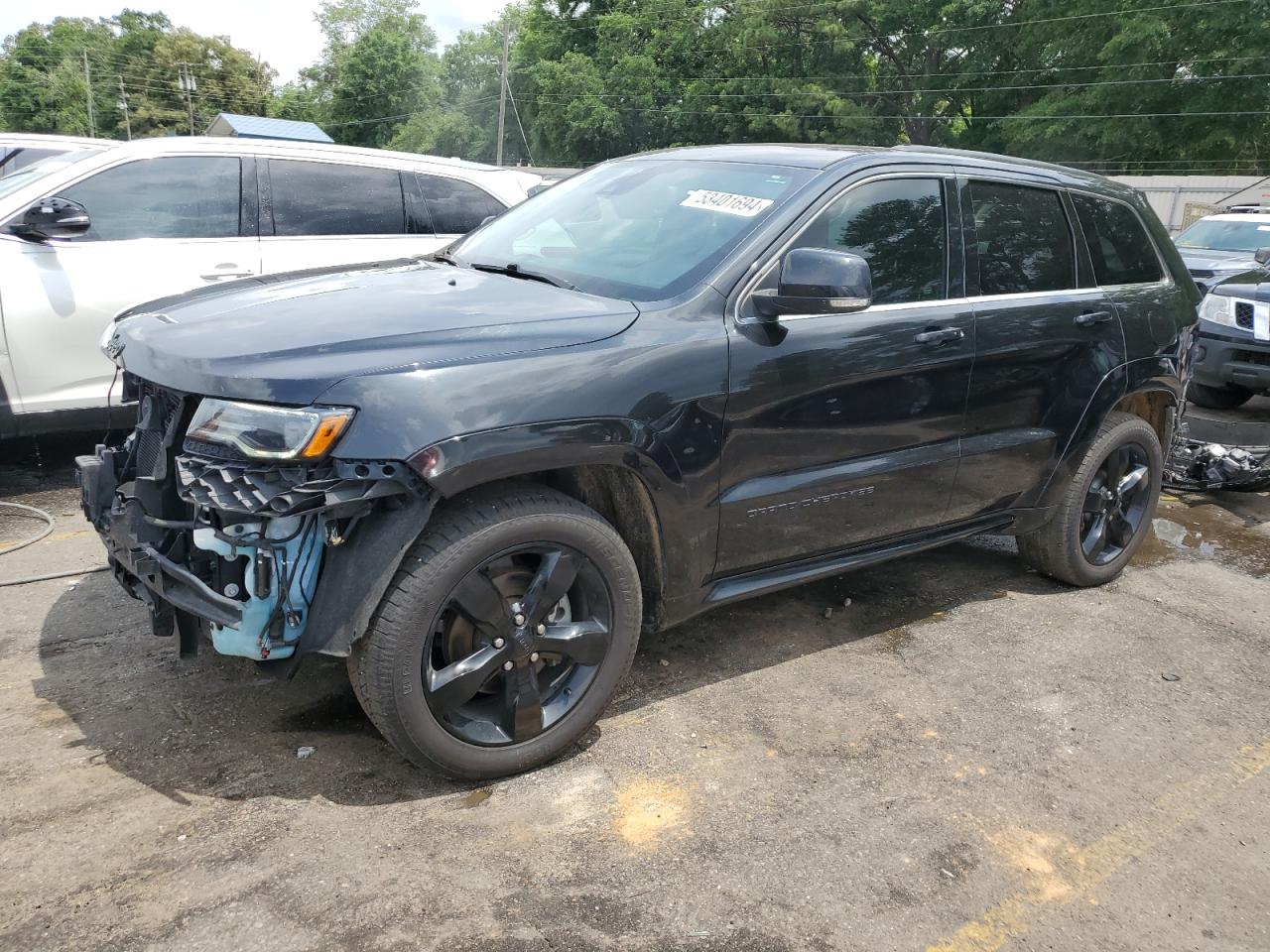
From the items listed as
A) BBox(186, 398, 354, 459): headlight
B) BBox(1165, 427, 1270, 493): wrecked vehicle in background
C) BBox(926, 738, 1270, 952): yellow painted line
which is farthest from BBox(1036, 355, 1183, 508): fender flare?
BBox(186, 398, 354, 459): headlight

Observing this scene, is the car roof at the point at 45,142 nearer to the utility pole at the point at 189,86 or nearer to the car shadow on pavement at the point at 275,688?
the car shadow on pavement at the point at 275,688

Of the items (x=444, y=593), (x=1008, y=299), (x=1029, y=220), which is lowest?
(x=444, y=593)

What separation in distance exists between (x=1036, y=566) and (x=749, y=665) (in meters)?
1.79

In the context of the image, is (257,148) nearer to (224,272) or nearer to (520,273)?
(224,272)

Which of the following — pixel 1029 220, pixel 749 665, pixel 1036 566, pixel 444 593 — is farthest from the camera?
pixel 1036 566

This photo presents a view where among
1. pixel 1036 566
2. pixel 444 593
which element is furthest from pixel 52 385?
pixel 1036 566

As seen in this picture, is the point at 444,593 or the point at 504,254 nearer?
the point at 444,593

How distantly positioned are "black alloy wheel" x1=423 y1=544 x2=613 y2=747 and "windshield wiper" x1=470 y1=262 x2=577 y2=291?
983 millimetres

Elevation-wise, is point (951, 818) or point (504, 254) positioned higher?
point (504, 254)

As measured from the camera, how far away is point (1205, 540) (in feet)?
19.2

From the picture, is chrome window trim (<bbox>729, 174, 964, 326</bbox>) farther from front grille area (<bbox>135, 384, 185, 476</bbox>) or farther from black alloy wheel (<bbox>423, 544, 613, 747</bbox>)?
front grille area (<bbox>135, 384, 185, 476</bbox>)

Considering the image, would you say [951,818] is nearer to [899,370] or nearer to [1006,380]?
[899,370]

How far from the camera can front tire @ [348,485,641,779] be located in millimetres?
2684

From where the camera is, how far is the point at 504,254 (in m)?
3.84
